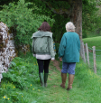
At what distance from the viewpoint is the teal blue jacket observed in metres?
5.17

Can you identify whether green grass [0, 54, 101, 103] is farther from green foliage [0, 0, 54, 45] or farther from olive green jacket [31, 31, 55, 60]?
green foliage [0, 0, 54, 45]

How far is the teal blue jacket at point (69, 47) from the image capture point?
517 centimetres

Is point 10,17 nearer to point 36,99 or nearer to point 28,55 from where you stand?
point 28,55

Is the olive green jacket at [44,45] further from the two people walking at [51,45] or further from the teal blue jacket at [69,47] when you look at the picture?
the teal blue jacket at [69,47]

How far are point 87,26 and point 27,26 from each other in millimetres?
15972

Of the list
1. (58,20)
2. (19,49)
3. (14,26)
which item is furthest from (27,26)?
(58,20)

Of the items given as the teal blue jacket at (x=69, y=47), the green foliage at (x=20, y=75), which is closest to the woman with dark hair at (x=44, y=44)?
the teal blue jacket at (x=69, y=47)

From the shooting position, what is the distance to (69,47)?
17.0ft

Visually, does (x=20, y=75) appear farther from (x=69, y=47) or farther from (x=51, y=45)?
Answer: (x=69, y=47)

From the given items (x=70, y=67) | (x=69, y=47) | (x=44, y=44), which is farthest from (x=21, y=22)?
(x=70, y=67)

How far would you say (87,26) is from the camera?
2280cm

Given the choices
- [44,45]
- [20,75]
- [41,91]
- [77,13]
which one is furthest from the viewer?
[77,13]

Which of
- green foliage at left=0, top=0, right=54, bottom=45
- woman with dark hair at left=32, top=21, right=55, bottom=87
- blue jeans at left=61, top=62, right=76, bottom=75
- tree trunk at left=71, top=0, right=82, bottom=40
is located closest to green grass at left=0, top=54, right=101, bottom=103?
blue jeans at left=61, top=62, right=76, bottom=75

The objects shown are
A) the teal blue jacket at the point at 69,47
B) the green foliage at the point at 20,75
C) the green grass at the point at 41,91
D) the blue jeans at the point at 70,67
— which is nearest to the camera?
the green grass at the point at 41,91
